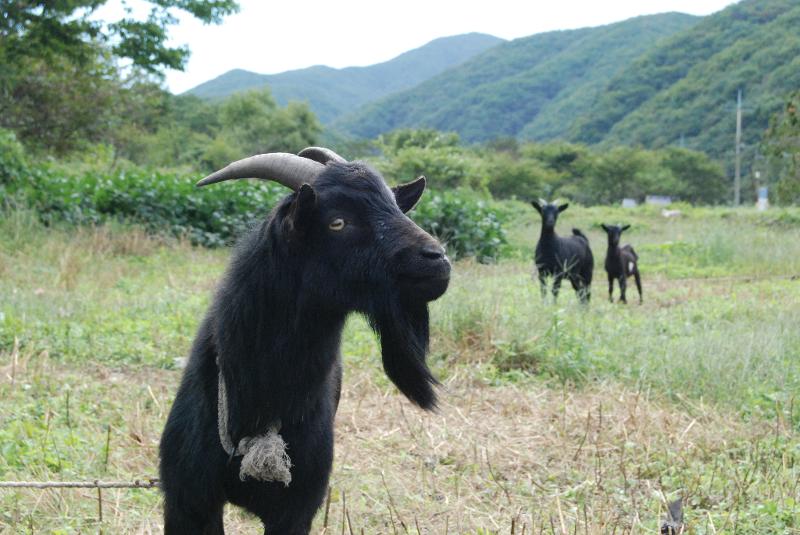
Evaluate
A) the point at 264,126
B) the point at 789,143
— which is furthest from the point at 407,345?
the point at 264,126

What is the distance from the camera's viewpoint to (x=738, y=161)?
173 feet

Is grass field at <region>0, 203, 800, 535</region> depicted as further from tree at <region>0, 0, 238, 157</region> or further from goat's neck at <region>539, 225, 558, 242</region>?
tree at <region>0, 0, 238, 157</region>

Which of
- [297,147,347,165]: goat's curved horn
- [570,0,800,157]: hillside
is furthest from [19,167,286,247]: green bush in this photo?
[570,0,800,157]: hillside

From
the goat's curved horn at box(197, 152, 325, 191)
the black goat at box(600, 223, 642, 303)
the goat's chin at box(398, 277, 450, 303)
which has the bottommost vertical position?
the black goat at box(600, 223, 642, 303)

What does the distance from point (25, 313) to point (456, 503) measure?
15.9ft

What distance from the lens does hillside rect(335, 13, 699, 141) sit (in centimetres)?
11596

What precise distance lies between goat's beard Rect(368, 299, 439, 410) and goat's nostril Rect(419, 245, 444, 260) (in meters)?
0.21

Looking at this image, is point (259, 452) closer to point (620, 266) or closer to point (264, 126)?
point (620, 266)

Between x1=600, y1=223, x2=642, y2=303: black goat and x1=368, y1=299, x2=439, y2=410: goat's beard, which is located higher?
x1=368, y1=299, x2=439, y2=410: goat's beard

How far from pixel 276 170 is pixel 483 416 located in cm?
284

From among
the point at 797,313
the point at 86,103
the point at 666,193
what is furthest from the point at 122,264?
the point at 666,193

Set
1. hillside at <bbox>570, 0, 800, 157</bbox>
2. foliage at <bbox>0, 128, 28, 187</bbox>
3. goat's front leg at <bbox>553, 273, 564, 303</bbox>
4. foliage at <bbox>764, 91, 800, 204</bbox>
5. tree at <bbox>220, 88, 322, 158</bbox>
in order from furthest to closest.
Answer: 1. tree at <bbox>220, 88, 322, 158</bbox>
2. hillside at <bbox>570, 0, 800, 157</bbox>
3. foliage at <bbox>764, 91, 800, 204</bbox>
4. foliage at <bbox>0, 128, 28, 187</bbox>
5. goat's front leg at <bbox>553, 273, 564, 303</bbox>

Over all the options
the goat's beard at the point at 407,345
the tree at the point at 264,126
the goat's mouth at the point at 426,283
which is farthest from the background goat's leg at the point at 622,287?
the tree at the point at 264,126

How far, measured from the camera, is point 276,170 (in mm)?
2602
